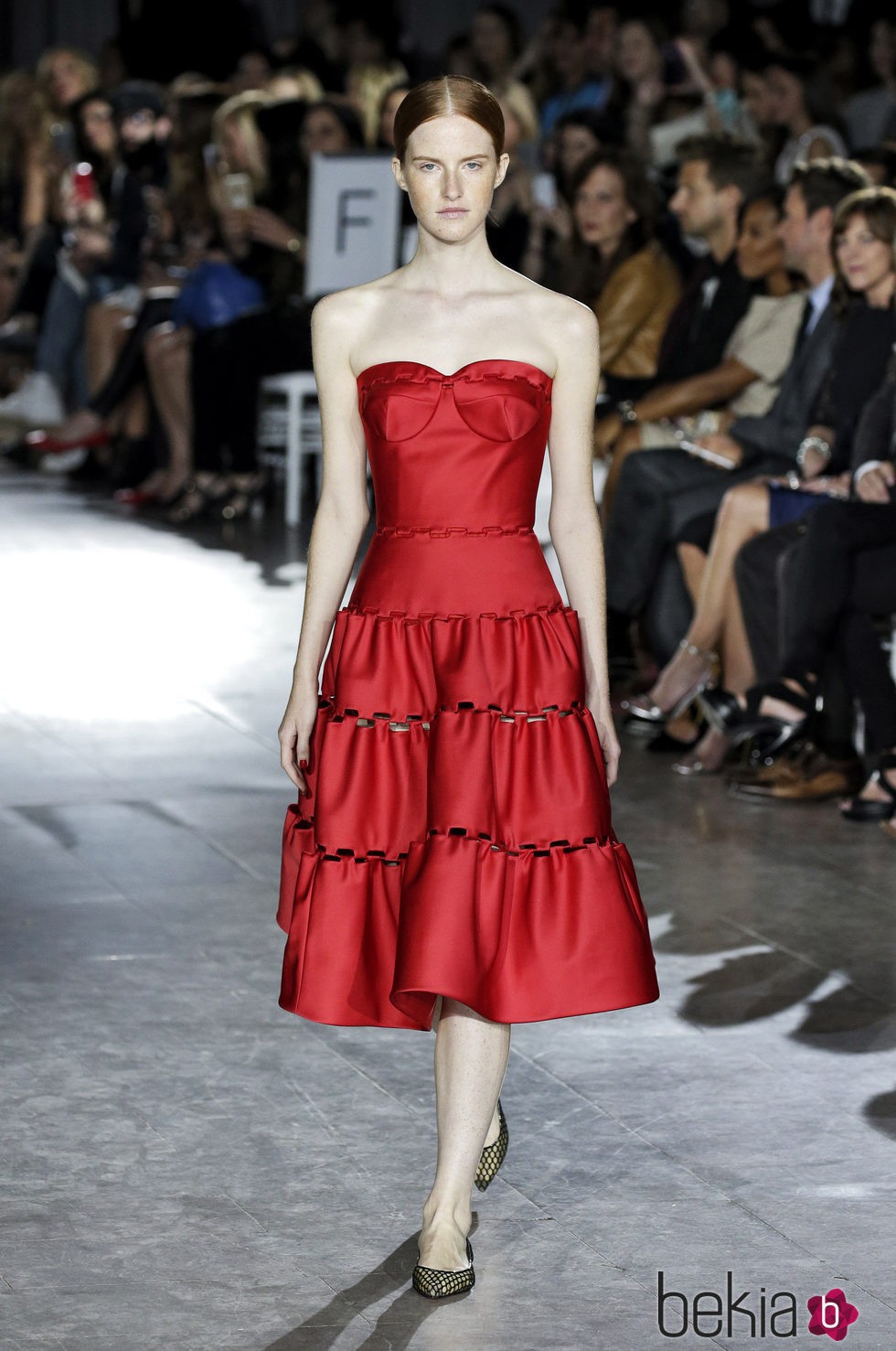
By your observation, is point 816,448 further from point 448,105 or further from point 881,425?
point 448,105

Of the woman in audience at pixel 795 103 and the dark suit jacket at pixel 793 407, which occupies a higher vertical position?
the woman in audience at pixel 795 103

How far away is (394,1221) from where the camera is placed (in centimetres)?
280

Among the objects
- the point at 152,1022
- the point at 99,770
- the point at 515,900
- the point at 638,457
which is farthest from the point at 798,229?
the point at 515,900

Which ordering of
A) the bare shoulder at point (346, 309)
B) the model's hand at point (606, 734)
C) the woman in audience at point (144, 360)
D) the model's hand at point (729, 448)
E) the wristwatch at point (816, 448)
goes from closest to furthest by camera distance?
the bare shoulder at point (346, 309) < the model's hand at point (606, 734) < the wristwatch at point (816, 448) < the model's hand at point (729, 448) < the woman in audience at point (144, 360)

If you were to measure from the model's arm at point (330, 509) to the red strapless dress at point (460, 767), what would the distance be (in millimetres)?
35

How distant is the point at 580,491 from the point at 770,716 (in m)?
2.40

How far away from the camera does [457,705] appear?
267cm

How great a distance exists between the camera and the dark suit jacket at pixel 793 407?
5.70 metres

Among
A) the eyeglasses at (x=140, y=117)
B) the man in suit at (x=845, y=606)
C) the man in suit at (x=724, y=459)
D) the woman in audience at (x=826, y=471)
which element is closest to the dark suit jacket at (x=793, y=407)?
the man in suit at (x=724, y=459)

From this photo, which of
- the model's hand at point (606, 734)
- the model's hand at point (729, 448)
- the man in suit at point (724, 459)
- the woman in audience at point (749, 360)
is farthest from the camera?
the woman in audience at point (749, 360)

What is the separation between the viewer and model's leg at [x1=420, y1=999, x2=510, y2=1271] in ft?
8.69

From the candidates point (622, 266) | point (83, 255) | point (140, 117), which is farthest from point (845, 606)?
point (140, 117)

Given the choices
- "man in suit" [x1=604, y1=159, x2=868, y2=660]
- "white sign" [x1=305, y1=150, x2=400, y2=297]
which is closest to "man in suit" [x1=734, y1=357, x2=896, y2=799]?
"man in suit" [x1=604, y1=159, x2=868, y2=660]

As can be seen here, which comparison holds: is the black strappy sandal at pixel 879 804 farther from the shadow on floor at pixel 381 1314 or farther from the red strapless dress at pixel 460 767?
the shadow on floor at pixel 381 1314
